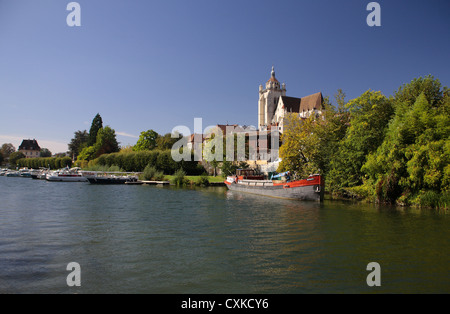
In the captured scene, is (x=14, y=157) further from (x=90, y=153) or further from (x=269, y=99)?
(x=269, y=99)

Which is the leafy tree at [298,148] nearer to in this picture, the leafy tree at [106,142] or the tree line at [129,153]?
the tree line at [129,153]

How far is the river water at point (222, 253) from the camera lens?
→ 8.29 meters

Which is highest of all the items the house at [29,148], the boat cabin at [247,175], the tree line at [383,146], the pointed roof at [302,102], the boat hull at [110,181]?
the pointed roof at [302,102]

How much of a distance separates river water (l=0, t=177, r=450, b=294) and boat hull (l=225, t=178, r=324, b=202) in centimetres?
958

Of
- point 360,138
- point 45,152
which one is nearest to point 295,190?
point 360,138

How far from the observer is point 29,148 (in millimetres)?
149375

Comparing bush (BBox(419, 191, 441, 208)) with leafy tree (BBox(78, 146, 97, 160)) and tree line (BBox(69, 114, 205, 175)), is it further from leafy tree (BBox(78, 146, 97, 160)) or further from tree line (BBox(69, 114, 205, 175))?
leafy tree (BBox(78, 146, 97, 160))

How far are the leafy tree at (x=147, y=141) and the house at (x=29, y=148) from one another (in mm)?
93416

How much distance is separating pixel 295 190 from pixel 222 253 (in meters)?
20.8

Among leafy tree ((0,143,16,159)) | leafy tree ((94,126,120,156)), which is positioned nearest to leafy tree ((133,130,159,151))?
leafy tree ((94,126,120,156))

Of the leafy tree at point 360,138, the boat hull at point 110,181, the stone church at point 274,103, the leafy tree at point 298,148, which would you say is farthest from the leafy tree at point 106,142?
the leafy tree at point 360,138

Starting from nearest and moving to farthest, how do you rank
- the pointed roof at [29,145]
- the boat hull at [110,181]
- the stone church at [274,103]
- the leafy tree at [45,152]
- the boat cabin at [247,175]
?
the boat cabin at [247,175] < the boat hull at [110,181] < the stone church at [274,103] < the pointed roof at [29,145] < the leafy tree at [45,152]
